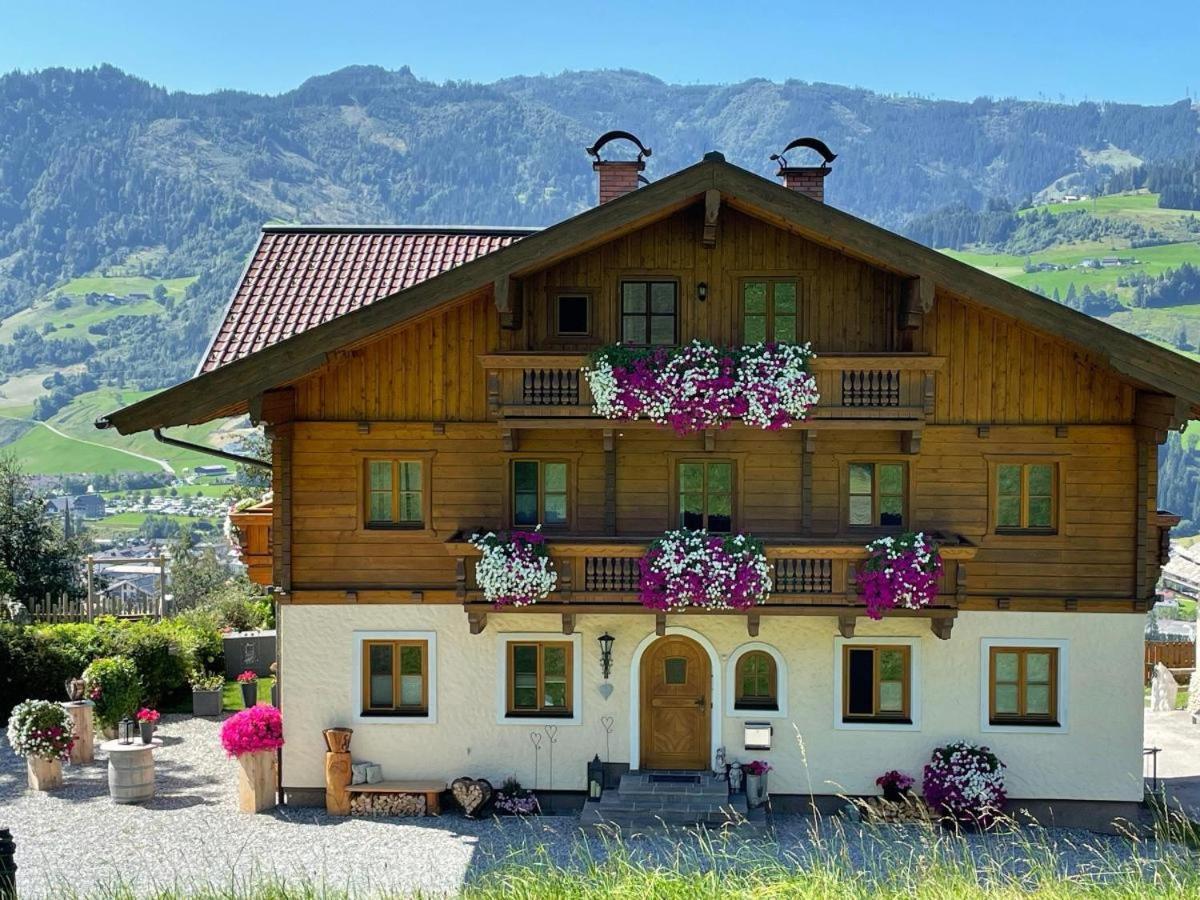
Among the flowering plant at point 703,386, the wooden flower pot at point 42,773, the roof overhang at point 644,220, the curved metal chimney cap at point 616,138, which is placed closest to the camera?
the roof overhang at point 644,220

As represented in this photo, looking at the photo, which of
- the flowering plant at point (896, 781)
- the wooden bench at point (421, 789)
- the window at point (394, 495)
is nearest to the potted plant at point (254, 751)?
the wooden bench at point (421, 789)

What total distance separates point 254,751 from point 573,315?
750 centimetres

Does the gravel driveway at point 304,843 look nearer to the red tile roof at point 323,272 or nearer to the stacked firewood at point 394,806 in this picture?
the stacked firewood at point 394,806

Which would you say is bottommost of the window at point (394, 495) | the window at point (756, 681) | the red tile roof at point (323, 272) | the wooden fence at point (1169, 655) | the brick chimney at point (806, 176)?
the wooden fence at point (1169, 655)

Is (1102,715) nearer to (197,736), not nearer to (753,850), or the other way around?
(753,850)

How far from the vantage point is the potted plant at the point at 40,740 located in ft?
66.0

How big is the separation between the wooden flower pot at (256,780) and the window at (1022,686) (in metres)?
10.1

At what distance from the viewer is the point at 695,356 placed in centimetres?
1789

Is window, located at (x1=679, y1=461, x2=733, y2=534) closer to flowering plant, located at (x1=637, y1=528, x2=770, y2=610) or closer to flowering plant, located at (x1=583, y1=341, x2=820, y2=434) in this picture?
flowering plant, located at (x1=637, y1=528, x2=770, y2=610)

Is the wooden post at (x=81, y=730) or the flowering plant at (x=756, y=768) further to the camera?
the wooden post at (x=81, y=730)

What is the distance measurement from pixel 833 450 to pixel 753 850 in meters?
5.61

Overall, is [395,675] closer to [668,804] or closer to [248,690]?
[668,804]

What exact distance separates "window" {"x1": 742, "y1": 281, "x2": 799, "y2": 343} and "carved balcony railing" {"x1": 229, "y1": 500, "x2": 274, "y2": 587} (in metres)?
7.46

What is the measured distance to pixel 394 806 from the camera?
18.9 meters
